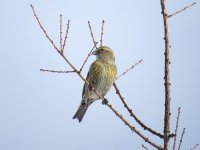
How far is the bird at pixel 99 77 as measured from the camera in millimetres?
8852

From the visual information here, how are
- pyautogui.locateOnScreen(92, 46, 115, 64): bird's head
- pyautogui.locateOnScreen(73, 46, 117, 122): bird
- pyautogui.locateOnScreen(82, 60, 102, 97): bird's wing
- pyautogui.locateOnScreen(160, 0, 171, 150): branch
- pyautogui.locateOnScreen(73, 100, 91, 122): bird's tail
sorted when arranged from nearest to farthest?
1. pyautogui.locateOnScreen(160, 0, 171, 150): branch
2. pyautogui.locateOnScreen(73, 100, 91, 122): bird's tail
3. pyautogui.locateOnScreen(73, 46, 117, 122): bird
4. pyautogui.locateOnScreen(82, 60, 102, 97): bird's wing
5. pyautogui.locateOnScreen(92, 46, 115, 64): bird's head

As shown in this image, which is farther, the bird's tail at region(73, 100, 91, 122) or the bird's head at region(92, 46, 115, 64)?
the bird's head at region(92, 46, 115, 64)

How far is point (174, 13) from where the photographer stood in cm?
363

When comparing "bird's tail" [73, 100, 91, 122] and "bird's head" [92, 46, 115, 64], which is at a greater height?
"bird's head" [92, 46, 115, 64]

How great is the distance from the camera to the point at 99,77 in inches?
352

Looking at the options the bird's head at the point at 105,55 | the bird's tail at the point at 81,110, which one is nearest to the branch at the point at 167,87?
the bird's tail at the point at 81,110

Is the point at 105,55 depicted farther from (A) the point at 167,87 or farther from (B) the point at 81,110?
(A) the point at 167,87

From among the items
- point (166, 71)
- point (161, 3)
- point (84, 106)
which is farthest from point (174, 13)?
point (84, 106)

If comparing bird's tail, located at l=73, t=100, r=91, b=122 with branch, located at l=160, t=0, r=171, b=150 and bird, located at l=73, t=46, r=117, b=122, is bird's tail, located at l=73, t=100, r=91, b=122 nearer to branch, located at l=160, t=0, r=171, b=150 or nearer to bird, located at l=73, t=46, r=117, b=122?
bird, located at l=73, t=46, r=117, b=122

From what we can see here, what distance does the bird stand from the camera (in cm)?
885

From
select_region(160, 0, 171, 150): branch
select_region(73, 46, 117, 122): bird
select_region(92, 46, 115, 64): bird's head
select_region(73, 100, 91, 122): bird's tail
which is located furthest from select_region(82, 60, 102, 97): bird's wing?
select_region(160, 0, 171, 150): branch

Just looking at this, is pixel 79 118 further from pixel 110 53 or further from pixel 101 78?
pixel 110 53

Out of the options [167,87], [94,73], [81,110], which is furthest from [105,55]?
[167,87]

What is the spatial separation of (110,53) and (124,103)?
214 inches
